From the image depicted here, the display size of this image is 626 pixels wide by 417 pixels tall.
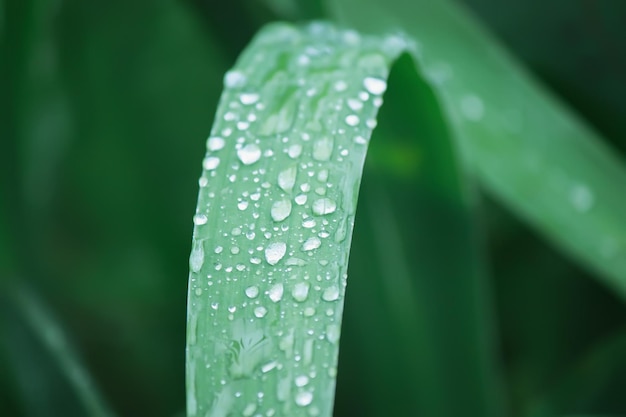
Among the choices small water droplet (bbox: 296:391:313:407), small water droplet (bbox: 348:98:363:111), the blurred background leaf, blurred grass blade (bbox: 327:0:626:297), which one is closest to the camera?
small water droplet (bbox: 296:391:313:407)

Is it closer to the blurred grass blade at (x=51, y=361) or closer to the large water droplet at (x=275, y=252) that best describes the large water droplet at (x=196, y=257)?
the large water droplet at (x=275, y=252)

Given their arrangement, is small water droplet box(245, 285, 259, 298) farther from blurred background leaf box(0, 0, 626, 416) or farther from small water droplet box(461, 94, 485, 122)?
blurred background leaf box(0, 0, 626, 416)

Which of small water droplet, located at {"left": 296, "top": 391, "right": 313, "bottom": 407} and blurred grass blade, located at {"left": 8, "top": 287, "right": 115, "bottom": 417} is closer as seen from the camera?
small water droplet, located at {"left": 296, "top": 391, "right": 313, "bottom": 407}

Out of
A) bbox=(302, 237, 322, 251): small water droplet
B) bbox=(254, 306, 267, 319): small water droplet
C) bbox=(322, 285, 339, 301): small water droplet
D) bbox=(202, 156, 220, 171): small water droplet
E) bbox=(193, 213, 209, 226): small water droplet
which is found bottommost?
bbox=(254, 306, 267, 319): small water droplet

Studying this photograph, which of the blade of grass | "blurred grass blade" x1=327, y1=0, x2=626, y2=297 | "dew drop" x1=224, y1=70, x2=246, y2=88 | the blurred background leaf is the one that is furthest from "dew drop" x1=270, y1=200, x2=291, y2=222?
the blurred background leaf

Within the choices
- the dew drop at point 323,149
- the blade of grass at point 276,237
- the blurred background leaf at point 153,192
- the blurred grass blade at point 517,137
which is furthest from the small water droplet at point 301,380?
the blurred background leaf at point 153,192

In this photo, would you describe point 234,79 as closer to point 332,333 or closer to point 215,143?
point 215,143

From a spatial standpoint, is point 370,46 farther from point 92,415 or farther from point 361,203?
point 92,415
